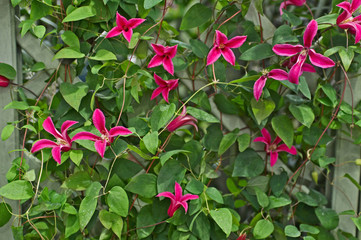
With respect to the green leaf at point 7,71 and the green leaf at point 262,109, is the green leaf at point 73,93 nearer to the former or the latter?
the green leaf at point 7,71

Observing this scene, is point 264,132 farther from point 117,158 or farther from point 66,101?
point 66,101

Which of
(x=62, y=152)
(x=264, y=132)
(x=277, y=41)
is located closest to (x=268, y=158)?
(x=264, y=132)

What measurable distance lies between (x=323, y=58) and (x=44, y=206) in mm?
806

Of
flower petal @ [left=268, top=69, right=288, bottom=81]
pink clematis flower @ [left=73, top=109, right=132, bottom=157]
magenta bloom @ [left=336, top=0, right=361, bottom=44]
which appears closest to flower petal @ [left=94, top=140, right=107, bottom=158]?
pink clematis flower @ [left=73, top=109, right=132, bottom=157]

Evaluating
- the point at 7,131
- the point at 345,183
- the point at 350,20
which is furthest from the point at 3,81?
the point at 345,183

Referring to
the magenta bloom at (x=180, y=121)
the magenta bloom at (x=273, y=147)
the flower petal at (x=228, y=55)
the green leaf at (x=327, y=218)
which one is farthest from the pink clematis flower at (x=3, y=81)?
the green leaf at (x=327, y=218)

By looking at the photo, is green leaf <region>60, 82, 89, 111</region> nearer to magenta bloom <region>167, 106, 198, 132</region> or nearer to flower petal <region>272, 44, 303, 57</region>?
magenta bloom <region>167, 106, 198, 132</region>

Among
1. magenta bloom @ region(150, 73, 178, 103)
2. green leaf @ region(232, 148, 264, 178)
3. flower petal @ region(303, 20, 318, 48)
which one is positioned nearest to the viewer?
flower petal @ region(303, 20, 318, 48)

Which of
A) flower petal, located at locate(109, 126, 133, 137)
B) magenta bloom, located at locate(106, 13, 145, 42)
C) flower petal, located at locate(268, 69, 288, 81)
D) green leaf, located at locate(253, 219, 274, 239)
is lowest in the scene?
green leaf, located at locate(253, 219, 274, 239)

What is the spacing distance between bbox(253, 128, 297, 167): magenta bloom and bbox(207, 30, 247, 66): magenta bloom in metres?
0.25

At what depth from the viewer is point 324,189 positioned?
4.18 ft

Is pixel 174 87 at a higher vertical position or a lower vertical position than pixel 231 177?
higher

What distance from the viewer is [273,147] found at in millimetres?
1128

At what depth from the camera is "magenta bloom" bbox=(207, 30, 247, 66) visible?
3.18 ft
